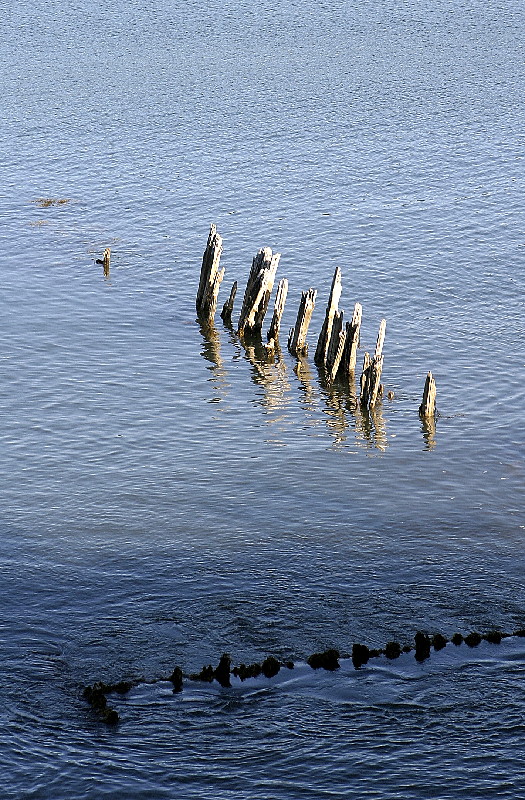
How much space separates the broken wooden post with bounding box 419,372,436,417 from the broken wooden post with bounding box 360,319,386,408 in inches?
80.6

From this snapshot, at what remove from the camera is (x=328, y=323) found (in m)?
49.7

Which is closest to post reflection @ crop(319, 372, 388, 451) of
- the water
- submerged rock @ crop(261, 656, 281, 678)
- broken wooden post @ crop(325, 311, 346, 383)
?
the water

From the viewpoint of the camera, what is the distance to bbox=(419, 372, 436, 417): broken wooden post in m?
45.1

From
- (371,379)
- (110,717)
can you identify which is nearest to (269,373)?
(371,379)

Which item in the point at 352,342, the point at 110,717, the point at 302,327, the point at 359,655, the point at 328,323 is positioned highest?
the point at 302,327

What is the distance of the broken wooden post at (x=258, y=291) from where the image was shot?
5197cm

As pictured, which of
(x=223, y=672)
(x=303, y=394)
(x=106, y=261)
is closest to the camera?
(x=223, y=672)

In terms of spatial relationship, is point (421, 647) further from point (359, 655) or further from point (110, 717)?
point (110, 717)

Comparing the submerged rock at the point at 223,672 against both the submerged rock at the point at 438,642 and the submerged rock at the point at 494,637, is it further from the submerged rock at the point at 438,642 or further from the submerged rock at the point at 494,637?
the submerged rock at the point at 494,637

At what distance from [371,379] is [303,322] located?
616 centimetres

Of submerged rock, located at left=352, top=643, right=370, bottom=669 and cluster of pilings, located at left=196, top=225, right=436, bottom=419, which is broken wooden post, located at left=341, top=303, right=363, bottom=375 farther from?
submerged rock, located at left=352, top=643, right=370, bottom=669

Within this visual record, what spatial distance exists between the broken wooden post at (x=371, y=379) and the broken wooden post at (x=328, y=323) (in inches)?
129

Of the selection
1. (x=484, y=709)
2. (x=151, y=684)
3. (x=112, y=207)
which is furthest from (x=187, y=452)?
(x=112, y=207)

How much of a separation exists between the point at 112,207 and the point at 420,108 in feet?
99.7
